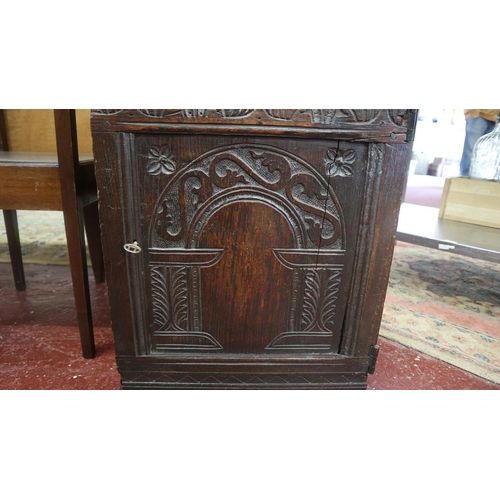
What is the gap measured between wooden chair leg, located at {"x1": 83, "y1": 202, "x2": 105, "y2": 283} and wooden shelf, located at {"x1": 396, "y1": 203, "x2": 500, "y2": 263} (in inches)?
50.9

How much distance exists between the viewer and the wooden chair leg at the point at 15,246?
1.37m

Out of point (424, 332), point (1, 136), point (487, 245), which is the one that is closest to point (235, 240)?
point (424, 332)

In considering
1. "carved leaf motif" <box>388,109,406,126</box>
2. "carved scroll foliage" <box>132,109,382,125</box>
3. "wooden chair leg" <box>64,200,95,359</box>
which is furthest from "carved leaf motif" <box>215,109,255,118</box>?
"wooden chair leg" <box>64,200,95,359</box>

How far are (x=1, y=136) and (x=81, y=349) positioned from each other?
979 mm

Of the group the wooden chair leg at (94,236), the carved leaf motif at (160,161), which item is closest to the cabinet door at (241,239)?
the carved leaf motif at (160,161)

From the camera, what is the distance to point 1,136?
144 centimetres

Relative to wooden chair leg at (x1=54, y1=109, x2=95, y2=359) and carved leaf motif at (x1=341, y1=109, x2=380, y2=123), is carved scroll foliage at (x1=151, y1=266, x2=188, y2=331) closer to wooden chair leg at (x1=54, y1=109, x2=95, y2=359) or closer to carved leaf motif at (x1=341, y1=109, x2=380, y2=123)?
wooden chair leg at (x1=54, y1=109, x2=95, y2=359)

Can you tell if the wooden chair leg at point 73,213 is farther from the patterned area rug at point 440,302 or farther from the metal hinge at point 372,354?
the patterned area rug at point 440,302

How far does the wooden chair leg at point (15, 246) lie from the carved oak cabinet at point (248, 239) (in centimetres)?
86

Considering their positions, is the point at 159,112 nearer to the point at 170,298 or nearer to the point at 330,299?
the point at 170,298

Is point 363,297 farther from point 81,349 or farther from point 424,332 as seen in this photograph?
point 81,349

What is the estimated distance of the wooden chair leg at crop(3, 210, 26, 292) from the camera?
1.37 m

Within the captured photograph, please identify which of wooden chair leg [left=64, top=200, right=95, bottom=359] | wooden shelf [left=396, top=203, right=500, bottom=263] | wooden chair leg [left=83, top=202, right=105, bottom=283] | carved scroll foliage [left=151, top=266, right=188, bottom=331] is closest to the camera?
carved scroll foliage [left=151, top=266, right=188, bottom=331]

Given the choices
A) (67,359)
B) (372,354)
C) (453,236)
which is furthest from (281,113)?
(453,236)
